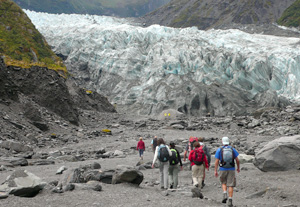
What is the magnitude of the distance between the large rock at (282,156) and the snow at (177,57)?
46.6 m

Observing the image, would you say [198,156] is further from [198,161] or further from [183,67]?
[183,67]

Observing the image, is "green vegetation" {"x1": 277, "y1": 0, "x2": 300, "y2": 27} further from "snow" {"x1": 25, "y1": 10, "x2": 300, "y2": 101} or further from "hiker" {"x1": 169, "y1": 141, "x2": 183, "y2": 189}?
"hiker" {"x1": 169, "y1": 141, "x2": 183, "y2": 189}

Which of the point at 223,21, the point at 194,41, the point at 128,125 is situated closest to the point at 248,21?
the point at 223,21

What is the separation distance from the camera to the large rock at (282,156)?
10172 millimetres

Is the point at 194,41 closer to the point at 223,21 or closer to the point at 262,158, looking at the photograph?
the point at 262,158

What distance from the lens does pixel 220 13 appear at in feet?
511

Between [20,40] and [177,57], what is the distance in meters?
31.9

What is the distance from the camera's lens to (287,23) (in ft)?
420

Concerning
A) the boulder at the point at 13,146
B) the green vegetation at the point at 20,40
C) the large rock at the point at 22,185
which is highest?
the green vegetation at the point at 20,40

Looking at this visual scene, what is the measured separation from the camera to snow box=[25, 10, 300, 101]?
194 feet

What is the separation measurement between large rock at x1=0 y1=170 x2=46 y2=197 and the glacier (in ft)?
155

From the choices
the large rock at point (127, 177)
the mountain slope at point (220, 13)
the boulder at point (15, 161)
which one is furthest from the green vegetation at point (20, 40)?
the mountain slope at point (220, 13)

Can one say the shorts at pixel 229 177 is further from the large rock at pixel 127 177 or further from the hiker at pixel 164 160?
the large rock at pixel 127 177

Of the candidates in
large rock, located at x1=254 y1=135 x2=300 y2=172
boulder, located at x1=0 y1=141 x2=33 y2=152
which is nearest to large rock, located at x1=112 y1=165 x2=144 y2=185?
large rock, located at x1=254 y1=135 x2=300 y2=172
